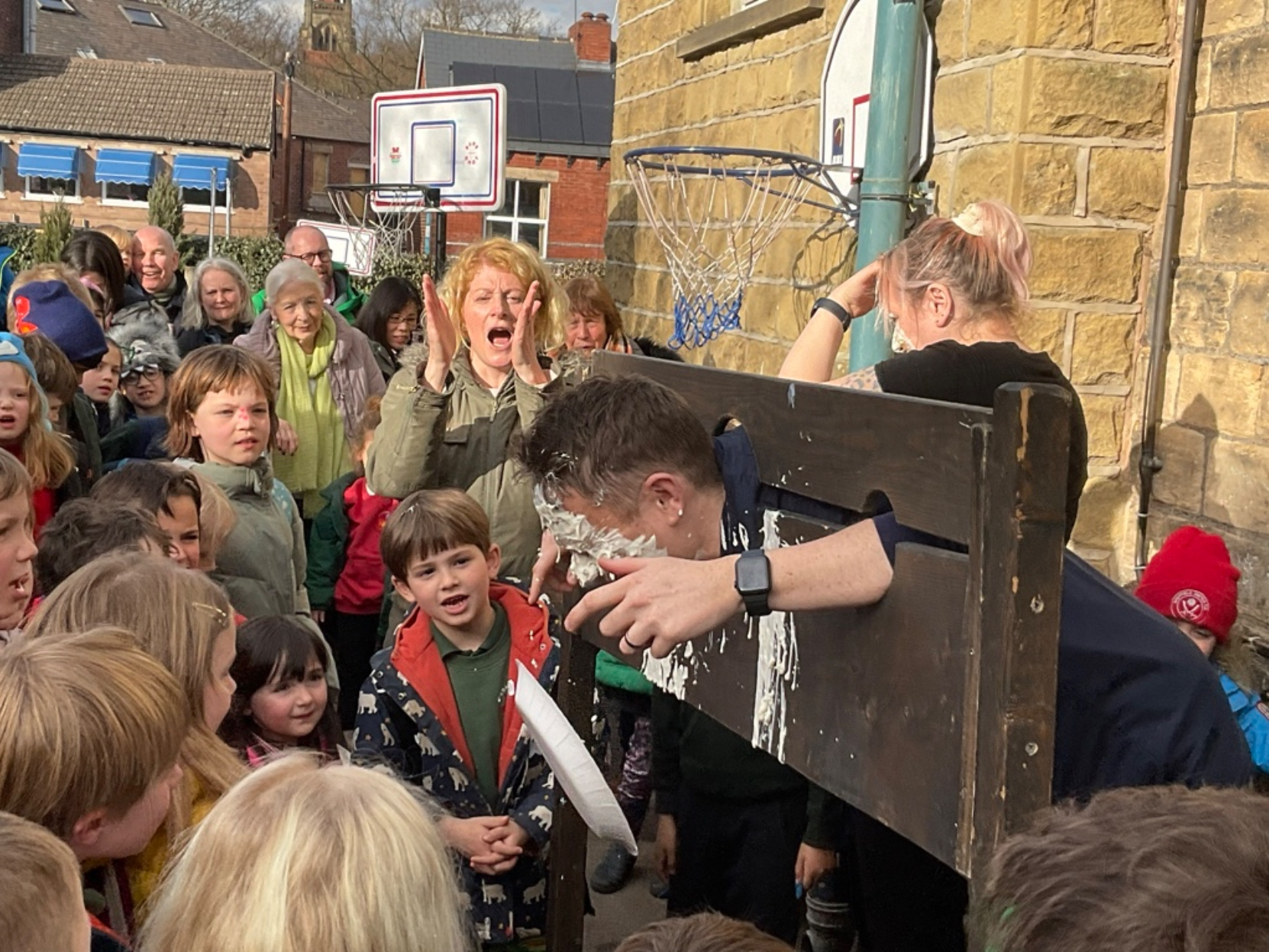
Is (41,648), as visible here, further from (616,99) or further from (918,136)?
(616,99)

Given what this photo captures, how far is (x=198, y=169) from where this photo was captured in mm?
40156

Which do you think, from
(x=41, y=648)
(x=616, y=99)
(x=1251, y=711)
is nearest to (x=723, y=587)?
(x=41, y=648)

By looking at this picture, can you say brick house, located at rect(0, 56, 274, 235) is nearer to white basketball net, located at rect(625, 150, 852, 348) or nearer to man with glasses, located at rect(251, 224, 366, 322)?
man with glasses, located at rect(251, 224, 366, 322)

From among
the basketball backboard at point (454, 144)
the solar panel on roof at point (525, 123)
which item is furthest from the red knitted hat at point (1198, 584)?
the solar panel on roof at point (525, 123)

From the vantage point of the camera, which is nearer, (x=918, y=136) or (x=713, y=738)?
(x=713, y=738)

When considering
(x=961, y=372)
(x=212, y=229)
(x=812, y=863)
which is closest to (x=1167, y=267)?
(x=961, y=372)

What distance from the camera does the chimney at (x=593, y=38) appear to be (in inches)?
1551

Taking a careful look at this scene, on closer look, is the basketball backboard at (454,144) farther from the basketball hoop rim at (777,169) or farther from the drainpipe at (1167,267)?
the drainpipe at (1167,267)

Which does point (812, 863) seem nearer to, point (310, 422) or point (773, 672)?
point (773, 672)

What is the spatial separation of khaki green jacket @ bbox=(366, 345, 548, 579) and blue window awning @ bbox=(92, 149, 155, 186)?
3829 centimetres

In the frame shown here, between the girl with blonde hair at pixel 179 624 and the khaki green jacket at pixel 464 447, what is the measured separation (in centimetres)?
137

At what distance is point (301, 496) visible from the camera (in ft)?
19.6

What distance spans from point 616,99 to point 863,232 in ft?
17.9

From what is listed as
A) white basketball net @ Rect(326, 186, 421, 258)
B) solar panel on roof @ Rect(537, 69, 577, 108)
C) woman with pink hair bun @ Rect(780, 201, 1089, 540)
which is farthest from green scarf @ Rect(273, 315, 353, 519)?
solar panel on roof @ Rect(537, 69, 577, 108)
